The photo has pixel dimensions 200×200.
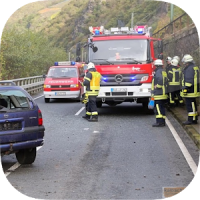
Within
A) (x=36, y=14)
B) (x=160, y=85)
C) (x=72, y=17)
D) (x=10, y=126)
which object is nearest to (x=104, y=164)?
(x=10, y=126)

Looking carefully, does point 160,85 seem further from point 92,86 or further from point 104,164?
point 104,164

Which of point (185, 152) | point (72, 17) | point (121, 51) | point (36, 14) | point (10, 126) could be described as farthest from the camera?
point (72, 17)

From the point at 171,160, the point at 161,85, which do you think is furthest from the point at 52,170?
the point at 161,85

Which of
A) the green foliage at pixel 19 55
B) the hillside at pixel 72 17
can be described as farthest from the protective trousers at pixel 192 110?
Answer: the hillside at pixel 72 17

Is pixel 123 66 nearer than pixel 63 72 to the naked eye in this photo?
Yes

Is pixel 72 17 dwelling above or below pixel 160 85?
above

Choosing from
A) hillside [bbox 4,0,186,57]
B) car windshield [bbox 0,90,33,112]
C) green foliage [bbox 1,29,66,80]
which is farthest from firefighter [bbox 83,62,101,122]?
hillside [bbox 4,0,186,57]

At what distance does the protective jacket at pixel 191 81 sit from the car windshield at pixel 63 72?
1076 centimetres

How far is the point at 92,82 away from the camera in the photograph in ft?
48.1

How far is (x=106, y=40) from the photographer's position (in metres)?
15.8

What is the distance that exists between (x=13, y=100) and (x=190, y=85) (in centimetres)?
590

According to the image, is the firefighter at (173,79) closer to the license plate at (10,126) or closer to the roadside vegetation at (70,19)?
the license plate at (10,126)

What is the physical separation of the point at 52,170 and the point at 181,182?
2.25m

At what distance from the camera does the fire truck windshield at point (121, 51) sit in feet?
51.1
